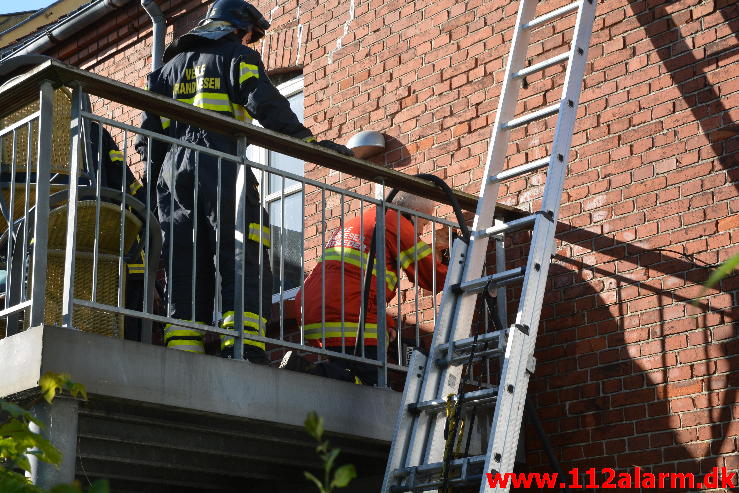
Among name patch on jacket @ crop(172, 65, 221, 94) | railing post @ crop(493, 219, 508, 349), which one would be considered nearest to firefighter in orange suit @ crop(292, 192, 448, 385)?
railing post @ crop(493, 219, 508, 349)

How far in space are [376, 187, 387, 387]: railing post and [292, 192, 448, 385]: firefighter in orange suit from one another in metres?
0.12

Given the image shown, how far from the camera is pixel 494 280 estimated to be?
505 cm

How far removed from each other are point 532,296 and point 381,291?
2.59ft

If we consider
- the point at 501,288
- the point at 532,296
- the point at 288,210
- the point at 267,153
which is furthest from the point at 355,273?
the point at 267,153

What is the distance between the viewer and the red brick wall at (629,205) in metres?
5.48

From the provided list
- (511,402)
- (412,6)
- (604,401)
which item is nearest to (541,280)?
(511,402)

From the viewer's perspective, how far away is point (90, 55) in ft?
32.7

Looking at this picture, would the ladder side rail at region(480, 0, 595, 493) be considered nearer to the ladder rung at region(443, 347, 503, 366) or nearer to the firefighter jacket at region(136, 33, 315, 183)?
the ladder rung at region(443, 347, 503, 366)

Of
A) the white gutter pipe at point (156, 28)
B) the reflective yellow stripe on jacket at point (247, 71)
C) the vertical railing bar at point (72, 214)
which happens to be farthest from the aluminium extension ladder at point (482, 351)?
the white gutter pipe at point (156, 28)

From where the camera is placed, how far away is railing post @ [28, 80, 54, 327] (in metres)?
4.18

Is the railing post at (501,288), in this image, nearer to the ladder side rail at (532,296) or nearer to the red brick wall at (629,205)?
the red brick wall at (629,205)

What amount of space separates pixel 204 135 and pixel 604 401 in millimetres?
2334

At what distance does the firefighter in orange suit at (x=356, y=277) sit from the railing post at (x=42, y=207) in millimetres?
1665
